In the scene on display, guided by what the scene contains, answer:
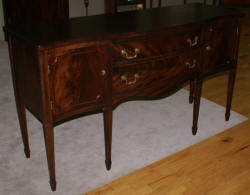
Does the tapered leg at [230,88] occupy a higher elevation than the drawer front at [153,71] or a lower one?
lower

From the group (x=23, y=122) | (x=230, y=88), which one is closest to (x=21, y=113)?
(x=23, y=122)

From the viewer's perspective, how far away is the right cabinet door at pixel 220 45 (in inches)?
97.5

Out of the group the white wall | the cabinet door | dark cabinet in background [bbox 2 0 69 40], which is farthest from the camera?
the white wall

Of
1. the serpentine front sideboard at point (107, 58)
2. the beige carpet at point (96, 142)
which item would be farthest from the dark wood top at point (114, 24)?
the beige carpet at point (96, 142)

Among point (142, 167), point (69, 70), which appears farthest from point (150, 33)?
point (142, 167)

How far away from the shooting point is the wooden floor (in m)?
2.18

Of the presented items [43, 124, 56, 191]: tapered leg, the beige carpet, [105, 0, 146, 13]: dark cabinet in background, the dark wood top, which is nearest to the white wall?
[105, 0, 146, 13]: dark cabinet in background

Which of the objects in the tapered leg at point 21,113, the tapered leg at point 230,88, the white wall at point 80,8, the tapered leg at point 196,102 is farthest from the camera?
the white wall at point 80,8

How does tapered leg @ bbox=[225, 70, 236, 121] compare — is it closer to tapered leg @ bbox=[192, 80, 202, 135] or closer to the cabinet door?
tapered leg @ bbox=[192, 80, 202, 135]

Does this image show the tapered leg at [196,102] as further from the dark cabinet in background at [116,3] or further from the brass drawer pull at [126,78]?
the dark cabinet in background at [116,3]

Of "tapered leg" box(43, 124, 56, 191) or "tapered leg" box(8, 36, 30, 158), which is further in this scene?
"tapered leg" box(8, 36, 30, 158)

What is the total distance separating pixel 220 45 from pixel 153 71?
2.26ft

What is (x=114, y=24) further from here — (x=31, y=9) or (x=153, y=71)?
(x=31, y=9)

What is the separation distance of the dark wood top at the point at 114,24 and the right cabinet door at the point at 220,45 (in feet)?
0.24
